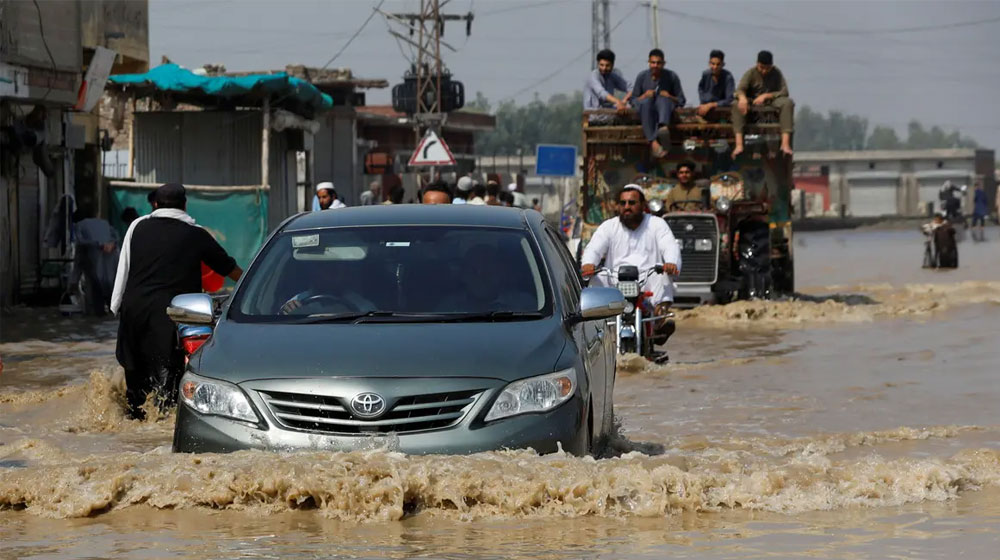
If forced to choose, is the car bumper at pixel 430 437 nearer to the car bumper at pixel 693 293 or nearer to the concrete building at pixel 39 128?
the car bumper at pixel 693 293

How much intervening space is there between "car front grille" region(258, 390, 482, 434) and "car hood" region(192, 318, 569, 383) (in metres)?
0.09

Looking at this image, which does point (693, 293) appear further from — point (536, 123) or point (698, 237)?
point (536, 123)

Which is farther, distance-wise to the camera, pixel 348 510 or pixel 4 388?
pixel 4 388

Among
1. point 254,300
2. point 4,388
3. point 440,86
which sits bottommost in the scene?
point 4,388

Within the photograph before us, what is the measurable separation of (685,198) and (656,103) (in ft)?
4.36

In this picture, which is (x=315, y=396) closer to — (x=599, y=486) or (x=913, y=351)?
(x=599, y=486)

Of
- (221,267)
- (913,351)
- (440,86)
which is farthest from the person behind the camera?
(440,86)

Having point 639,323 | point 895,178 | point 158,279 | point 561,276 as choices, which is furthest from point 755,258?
point 895,178

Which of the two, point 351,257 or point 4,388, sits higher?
point 351,257

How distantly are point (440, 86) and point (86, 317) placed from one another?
22030mm

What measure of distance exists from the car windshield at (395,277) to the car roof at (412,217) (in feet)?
0.20

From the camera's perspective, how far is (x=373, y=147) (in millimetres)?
54656

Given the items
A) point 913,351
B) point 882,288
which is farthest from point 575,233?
point 913,351

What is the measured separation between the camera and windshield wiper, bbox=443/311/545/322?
24.5ft
